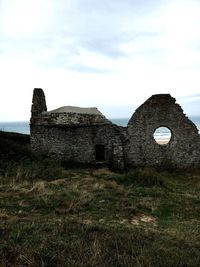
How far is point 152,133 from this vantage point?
20828mm

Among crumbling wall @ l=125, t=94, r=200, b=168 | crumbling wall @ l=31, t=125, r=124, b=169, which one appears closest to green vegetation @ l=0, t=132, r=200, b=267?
crumbling wall @ l=31, t=125, r=124, b=169

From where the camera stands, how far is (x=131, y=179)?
50.8 ft

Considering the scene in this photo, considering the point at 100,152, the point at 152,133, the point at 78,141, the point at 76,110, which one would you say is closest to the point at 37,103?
the point at 76,110

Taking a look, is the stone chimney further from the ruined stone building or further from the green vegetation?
the green vegetation

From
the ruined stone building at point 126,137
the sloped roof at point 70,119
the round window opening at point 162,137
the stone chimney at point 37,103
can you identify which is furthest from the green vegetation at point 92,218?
the round window opening at point 162,137

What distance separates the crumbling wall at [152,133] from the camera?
68.2ft

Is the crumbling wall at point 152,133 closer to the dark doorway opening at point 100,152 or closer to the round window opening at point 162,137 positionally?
the dark doorway opening at point 100,152

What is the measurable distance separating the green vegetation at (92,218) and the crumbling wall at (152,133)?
2.40m

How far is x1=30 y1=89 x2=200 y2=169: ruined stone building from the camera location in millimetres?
20531

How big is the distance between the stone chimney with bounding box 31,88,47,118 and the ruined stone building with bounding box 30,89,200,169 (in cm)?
88

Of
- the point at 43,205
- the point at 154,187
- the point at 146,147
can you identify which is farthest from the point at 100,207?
the point at 146,147

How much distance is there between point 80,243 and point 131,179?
28.6 ft

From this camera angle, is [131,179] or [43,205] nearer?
[43,205]

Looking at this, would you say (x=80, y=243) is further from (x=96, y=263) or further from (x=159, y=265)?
(x=159, y=265)
